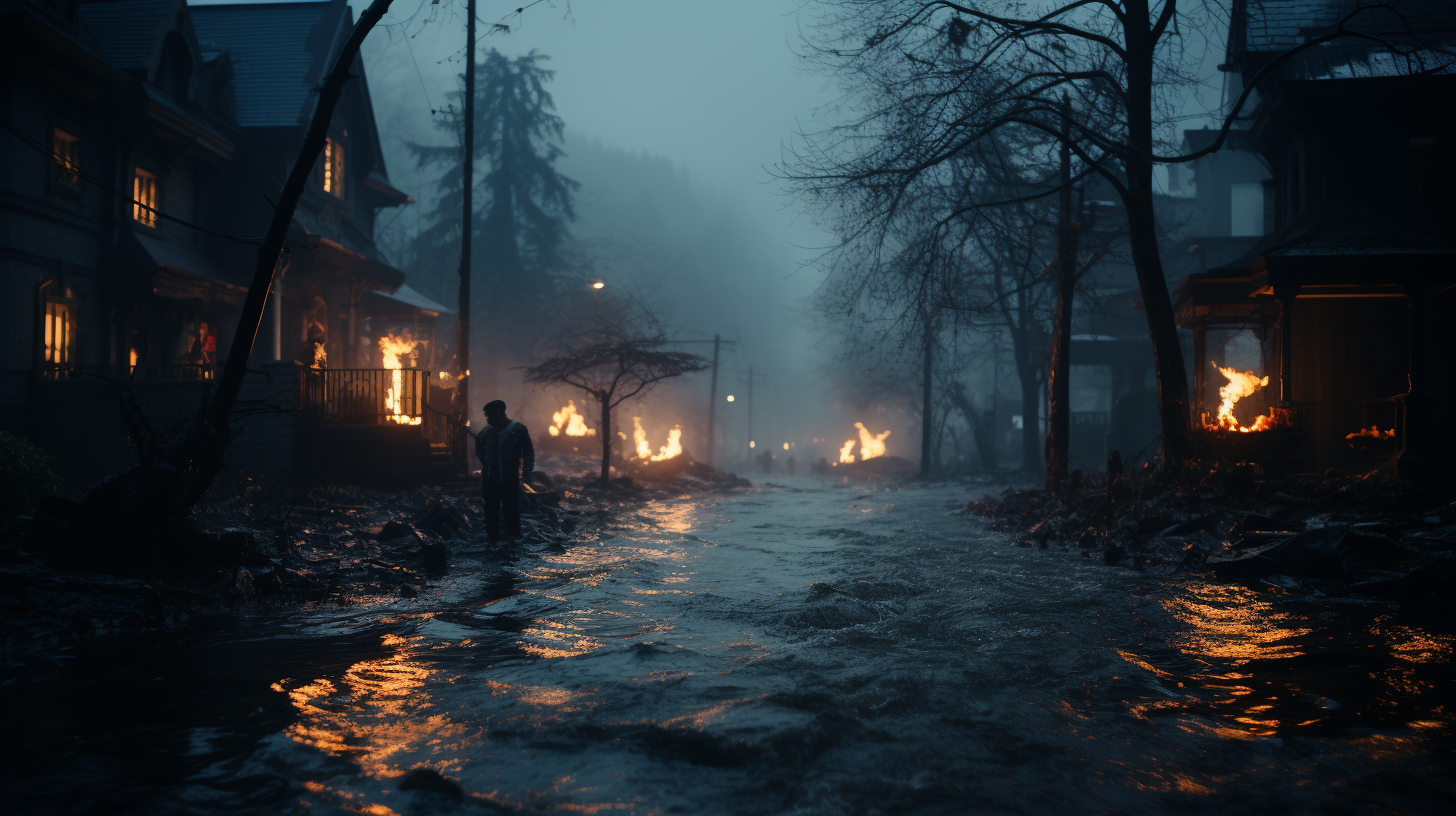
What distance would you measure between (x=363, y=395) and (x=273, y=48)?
40.4 ft

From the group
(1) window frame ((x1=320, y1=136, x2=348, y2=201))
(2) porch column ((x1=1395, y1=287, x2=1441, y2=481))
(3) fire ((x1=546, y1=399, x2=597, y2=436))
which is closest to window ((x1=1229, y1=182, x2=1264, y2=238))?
(3) fire ((x1=546, y1=399, x2=597, y2=436))

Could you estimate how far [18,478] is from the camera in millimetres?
10211

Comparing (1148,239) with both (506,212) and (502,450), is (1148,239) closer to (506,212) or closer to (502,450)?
(502,450)

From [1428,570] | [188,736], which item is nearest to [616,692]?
[188,736]

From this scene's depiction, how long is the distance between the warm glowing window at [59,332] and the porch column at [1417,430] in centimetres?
2150

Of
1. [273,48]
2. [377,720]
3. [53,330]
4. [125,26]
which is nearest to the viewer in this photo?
[377,720]

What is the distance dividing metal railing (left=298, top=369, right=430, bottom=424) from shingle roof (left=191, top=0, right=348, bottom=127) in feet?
26.6

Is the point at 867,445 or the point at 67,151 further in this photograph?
the point at 867,445

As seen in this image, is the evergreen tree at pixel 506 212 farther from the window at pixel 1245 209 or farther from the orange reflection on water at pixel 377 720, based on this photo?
the orange reflection on water at pixel 377 720

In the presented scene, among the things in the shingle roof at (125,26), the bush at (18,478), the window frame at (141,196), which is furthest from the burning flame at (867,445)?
the bush at (18,478)

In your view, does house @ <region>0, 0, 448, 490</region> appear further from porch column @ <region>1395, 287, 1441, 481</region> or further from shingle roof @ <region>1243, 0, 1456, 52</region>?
shingle roof @ <region>1243, 0, 1456, 52</region>

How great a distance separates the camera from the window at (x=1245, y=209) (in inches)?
1615

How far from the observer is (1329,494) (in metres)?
11.5

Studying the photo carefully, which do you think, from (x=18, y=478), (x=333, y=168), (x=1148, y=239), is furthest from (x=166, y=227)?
(x=1148, y=239)
